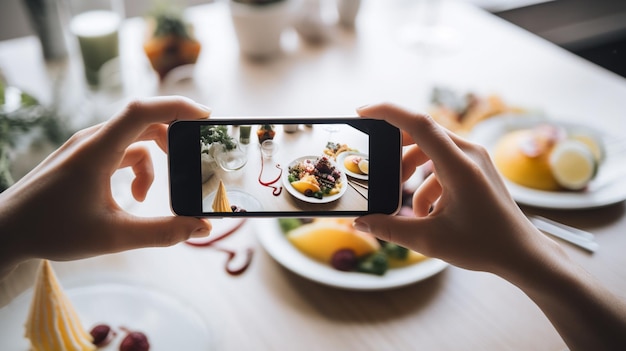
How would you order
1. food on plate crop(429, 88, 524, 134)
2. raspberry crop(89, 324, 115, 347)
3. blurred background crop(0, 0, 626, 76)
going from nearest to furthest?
raspberry crop(89, 324, 115, 347) → food on plate crop(429, 88, 524, 134) → blurred background crop(0, 0, 626, 76)

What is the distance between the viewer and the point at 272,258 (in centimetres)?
94

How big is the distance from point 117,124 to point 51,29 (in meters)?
0.91

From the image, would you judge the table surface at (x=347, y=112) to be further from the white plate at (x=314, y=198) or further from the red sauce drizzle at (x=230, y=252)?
the white plate at (x=314, y=198)

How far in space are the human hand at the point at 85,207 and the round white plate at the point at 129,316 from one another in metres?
0.15

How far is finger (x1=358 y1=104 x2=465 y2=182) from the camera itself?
70 cm

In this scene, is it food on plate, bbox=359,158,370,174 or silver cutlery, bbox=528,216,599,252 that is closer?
food on plate, bbox=359,158,370,174

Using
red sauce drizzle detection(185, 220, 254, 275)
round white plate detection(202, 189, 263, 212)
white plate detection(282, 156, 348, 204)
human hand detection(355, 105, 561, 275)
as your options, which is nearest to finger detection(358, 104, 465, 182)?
human hand detection(355, 105, 561, 275)

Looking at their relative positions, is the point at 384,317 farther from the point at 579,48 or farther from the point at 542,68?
the point at 579,48

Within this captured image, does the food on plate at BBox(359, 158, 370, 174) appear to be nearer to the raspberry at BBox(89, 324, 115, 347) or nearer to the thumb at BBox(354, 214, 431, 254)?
the thumb at BBox(354, 214, 431, 254)

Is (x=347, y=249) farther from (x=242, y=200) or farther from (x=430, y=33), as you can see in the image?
(x=430, y=33)

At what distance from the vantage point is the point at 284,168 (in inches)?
30.5

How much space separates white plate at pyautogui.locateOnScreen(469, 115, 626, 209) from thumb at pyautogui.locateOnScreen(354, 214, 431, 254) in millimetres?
378

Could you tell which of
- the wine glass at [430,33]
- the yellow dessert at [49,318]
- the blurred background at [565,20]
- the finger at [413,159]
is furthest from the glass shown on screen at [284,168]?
the blurred background at [565,20]

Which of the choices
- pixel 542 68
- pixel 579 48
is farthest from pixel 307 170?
pixel 579 48
